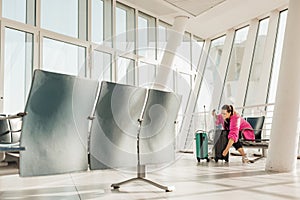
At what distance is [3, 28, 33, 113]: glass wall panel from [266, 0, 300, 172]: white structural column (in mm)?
3595

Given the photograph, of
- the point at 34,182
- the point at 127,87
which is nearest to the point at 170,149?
the point at 127,87

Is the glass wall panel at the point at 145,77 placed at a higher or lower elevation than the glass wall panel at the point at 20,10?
lower

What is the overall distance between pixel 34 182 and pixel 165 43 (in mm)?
4858

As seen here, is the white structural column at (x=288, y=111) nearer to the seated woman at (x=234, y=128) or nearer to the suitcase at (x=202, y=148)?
the seated woman at (x=234, y=128)

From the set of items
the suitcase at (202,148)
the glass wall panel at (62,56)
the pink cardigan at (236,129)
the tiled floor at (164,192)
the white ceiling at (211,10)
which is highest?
the white ceiling at (211,10)

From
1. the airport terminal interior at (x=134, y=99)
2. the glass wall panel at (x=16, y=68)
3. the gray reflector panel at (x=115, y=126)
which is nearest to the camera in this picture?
the airport terminal interior at (x=134, y=99)

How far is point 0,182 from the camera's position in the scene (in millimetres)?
2857

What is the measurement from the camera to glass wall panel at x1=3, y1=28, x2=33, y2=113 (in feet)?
16.4

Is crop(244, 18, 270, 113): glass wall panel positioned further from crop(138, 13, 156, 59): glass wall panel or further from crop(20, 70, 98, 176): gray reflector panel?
crop(20, 70, 98, 176): gray reflector panel

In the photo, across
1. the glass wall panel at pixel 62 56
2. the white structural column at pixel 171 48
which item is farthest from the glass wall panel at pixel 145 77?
the glass wall panel at pixel 62 56

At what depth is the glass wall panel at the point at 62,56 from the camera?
221 inches

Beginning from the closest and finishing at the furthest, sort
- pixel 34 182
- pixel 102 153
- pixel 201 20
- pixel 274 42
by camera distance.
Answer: pixel 102 153
pixel 34 182
pixel 274 42
pixel 201 20

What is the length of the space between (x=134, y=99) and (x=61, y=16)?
425 centimetres

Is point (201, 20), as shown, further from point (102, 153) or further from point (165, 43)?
point (102, 153)
